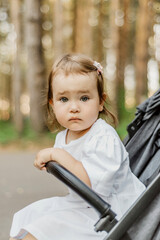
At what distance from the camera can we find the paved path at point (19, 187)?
15.8 feet

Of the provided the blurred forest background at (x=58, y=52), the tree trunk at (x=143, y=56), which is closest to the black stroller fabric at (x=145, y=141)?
the blurred forest background at (x=58, y=52)

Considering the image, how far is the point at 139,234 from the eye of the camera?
5.65ft

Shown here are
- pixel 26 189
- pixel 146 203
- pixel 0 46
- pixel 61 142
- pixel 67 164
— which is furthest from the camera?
pixel 0 46

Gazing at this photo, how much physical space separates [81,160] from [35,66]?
9596 mm

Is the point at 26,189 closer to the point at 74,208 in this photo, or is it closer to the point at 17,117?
the point at 74,208

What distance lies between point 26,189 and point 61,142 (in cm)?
396

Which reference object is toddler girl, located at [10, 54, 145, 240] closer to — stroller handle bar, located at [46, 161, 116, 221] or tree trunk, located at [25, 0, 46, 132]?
stroller handle bar, located at [46, 161, 116, 221]

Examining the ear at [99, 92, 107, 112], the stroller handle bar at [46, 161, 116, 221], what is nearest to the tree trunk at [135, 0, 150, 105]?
the ear at [99, 92, 107, 112]

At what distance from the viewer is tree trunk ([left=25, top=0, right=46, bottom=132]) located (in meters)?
10.9

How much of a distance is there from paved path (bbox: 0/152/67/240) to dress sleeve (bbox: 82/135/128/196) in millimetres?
2360

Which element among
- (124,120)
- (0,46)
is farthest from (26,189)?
(0,46)

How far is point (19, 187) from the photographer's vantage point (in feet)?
20.1

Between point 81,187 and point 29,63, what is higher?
point 81,187

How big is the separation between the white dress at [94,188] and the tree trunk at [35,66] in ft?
29.8
